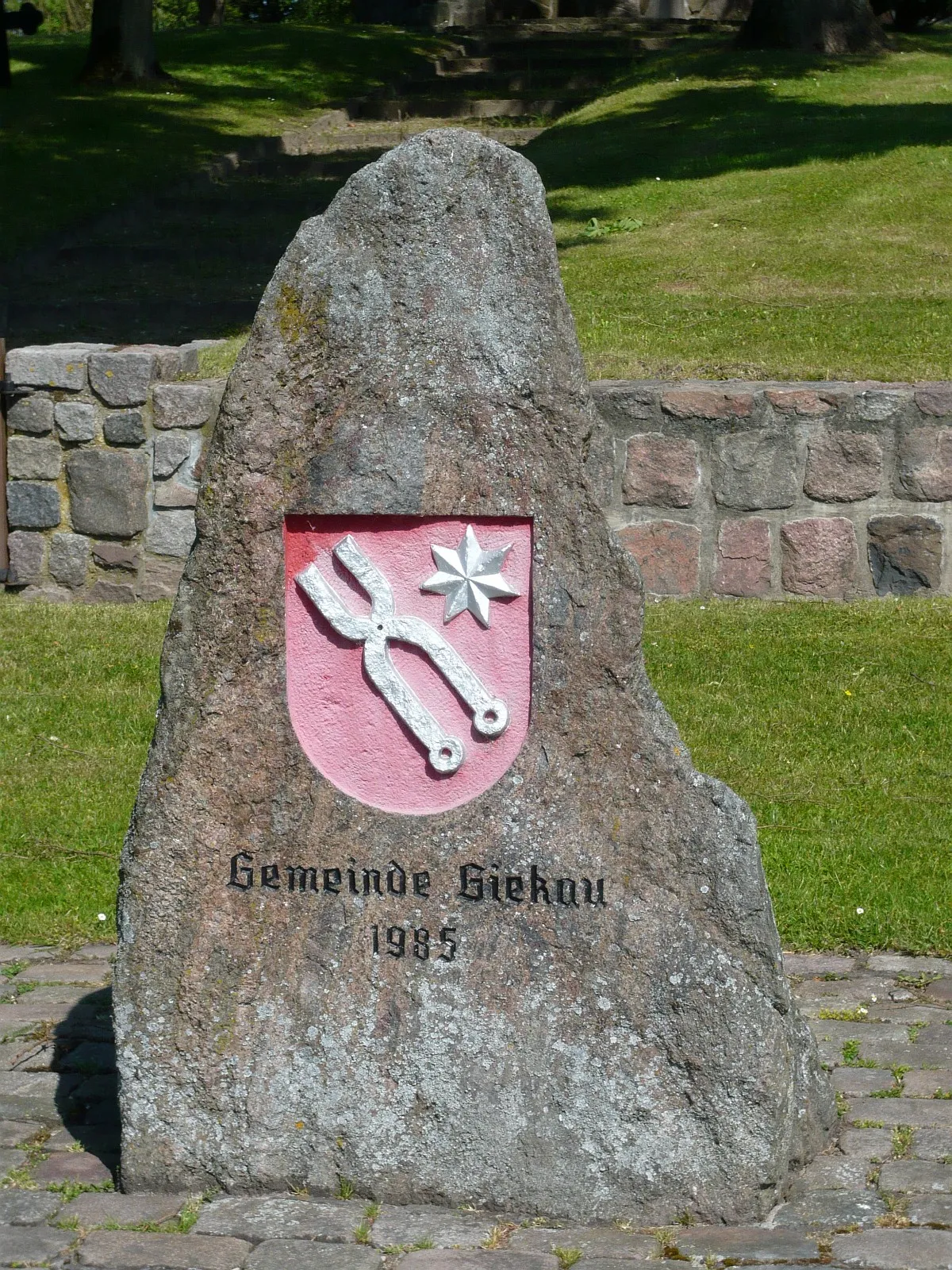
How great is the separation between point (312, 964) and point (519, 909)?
0.42 metres

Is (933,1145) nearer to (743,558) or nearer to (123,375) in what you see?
(743,558)

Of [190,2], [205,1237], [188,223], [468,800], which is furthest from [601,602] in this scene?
[190,2]

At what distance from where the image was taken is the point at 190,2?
1855 inches

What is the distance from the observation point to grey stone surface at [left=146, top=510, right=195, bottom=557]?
814 cm

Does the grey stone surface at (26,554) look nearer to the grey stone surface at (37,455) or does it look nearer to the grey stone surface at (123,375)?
the grey stone surface at (37,455)

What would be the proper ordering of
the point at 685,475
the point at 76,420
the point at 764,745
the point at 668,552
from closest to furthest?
the point at 764,745
the point at 685,475
the point at 668,552
the point at 76,420

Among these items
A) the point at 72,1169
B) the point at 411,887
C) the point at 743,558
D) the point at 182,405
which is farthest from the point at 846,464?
the point at 72,1169

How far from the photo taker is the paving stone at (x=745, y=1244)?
3207 millimetres

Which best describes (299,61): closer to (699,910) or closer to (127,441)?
(127,441)

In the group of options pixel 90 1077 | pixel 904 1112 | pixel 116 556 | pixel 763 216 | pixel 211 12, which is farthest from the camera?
pixel 211 12

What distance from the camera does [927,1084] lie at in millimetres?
3922

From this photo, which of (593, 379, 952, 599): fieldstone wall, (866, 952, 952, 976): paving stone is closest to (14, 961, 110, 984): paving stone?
(866, 952, 952, 976): paving stone

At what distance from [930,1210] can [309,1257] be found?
3.85 feet

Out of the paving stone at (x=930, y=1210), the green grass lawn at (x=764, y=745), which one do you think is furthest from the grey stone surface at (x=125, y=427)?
the paving stone at (x=930, y=1210)
